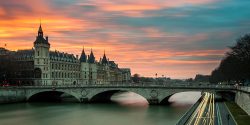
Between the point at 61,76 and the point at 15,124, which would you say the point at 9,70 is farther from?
the point at 15,124

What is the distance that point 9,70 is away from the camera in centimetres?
11712

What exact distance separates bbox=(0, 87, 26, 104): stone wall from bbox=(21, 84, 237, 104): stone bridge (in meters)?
1.25

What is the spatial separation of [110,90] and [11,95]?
86.8ft

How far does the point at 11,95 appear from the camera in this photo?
99312 mm

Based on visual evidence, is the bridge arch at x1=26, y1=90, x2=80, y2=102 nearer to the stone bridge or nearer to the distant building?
the stone bridge

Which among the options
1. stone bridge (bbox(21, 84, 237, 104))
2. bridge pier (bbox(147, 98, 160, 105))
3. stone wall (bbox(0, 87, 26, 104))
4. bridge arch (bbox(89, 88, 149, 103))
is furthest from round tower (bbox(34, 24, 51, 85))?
bridge pier (bbox(147, 98, 160, 105))

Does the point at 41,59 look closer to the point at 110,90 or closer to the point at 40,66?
the point at 40,66

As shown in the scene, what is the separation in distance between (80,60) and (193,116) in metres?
117

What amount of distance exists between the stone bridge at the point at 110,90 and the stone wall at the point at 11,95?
1252 mm

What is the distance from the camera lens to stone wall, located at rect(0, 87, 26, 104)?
95.6m

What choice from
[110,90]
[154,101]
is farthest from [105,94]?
[154,101]

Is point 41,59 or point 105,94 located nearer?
point 105,94

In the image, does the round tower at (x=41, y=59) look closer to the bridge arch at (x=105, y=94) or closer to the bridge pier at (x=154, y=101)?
the bridge arch at (x=105, y=94)

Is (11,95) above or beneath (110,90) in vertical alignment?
beneath
